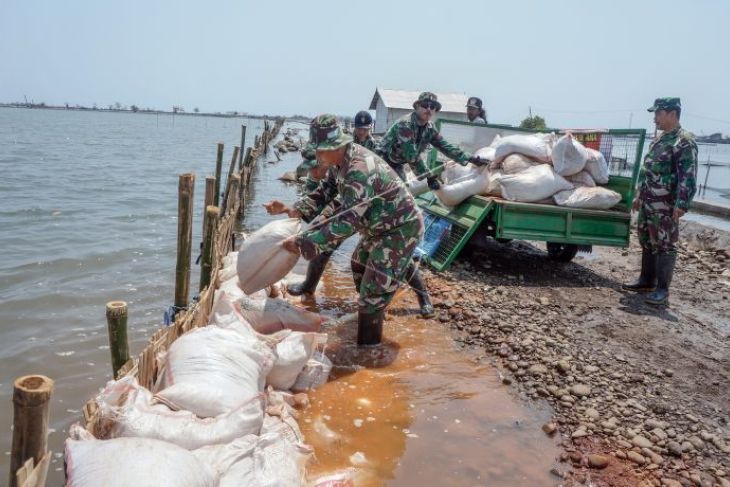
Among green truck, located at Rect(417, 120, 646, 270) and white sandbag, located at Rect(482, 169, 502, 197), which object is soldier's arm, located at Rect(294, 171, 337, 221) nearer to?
green truck, located at Rect(417, 120, 646, 270)

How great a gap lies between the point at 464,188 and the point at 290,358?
3604 millimetres

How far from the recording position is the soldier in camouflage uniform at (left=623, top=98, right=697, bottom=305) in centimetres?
517

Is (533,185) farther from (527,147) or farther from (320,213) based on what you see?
(320,213)

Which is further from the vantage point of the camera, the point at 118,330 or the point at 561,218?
the point at 561,218

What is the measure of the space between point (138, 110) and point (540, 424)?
557 feet

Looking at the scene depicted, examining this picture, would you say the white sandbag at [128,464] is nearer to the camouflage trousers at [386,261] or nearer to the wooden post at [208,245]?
the camouflage trousers at [386,261]

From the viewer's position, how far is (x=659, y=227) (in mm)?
5336

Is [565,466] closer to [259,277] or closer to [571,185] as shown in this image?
[259,277]

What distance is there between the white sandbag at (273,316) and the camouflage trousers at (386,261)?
43cm

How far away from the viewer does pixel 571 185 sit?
613 cm

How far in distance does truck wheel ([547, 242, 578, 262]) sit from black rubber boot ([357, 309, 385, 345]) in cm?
337

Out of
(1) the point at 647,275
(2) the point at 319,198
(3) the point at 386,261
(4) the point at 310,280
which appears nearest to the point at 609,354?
(3) the point at 386,261

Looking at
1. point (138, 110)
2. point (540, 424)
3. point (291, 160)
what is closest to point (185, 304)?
point (540, 424)

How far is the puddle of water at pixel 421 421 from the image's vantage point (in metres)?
2.83
